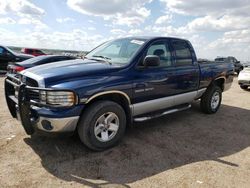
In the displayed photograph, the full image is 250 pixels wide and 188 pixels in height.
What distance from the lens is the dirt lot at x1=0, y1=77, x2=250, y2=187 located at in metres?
3.47

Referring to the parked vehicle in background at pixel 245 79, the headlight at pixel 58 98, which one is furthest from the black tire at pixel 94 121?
the parked vehicle in background at pixel 245 79

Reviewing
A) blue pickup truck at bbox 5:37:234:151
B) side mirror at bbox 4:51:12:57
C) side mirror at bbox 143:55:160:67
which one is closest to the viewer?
blue pickup truck at bbox 5:37:234:151

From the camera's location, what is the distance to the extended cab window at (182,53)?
5.65 metres

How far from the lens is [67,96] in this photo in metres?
3.75

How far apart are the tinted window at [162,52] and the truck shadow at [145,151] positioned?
140cm

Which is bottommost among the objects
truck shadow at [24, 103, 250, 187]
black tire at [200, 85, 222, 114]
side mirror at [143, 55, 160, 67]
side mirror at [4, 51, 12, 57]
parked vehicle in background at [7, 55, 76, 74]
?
truck shadow at [24, 103, 250, 187]

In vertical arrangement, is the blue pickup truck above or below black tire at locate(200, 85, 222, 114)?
above

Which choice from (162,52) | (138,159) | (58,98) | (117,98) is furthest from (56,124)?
(162,52)

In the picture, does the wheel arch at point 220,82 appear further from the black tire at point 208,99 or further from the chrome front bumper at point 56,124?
the chrome front bumper at point 56,124

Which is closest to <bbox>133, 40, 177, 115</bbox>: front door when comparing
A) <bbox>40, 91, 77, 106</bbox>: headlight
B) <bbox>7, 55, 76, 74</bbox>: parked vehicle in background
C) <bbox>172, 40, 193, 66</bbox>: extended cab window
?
<bbox>172, 40, 193, 66</bbox>: extended cab window

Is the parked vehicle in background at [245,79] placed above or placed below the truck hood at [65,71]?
below

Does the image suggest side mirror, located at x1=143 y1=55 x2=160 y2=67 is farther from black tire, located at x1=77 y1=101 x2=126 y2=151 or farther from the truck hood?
black tire, located at x1=77 y1=101 x2=126 y2=151

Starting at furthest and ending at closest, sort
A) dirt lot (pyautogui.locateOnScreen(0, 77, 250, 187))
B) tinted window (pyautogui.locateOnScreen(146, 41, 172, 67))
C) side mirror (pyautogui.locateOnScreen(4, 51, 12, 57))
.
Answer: side mirror (pyautogui.locateOnScreen(4, 51, 12, 57))
tinted window (pyautogui.locateOnScreen(146, 41, 172, 67))
dirt lot (pyautogui.locateOnScreen(0, 77, 250, 187))

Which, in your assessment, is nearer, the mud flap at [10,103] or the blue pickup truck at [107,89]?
the blue pickup truck at [107,89]
